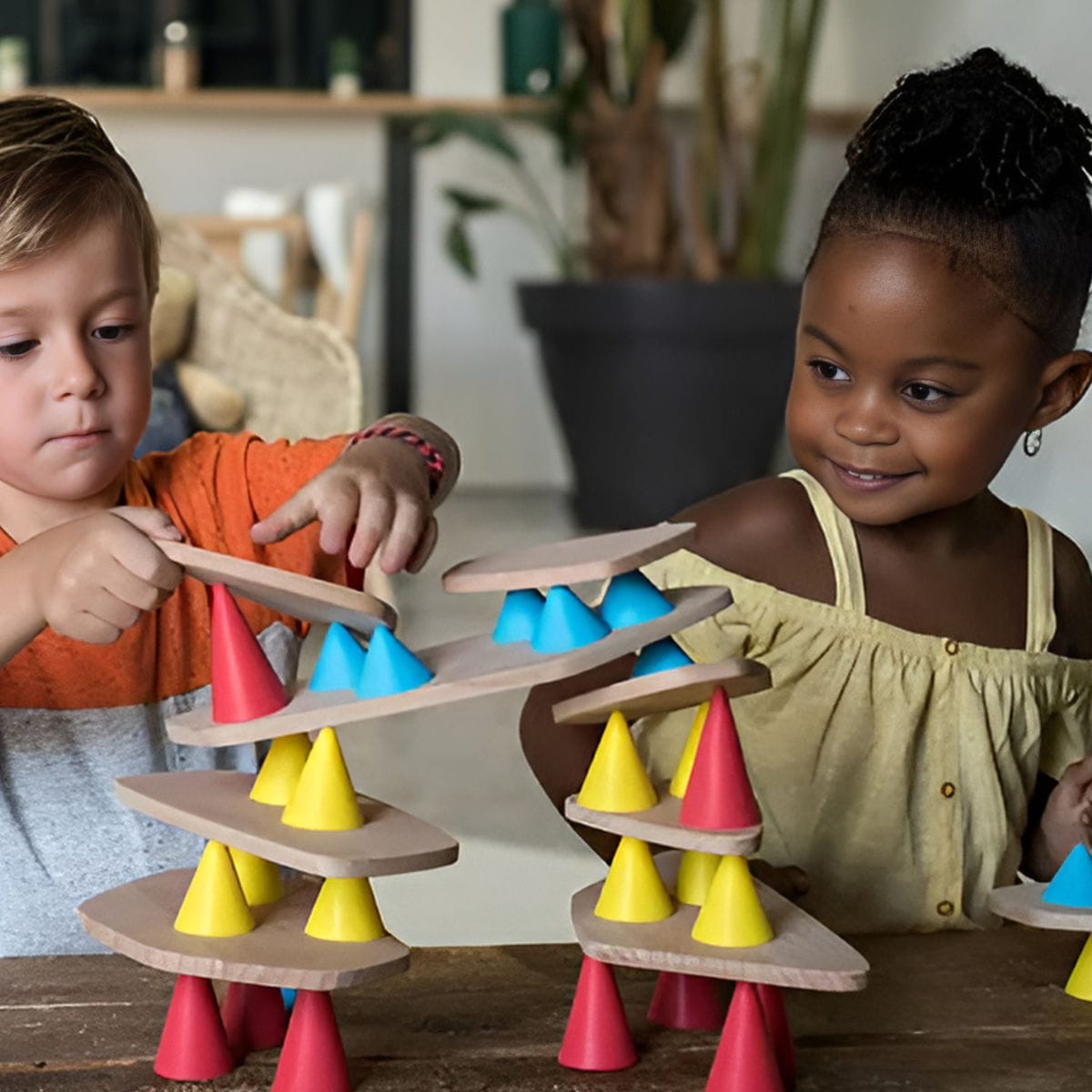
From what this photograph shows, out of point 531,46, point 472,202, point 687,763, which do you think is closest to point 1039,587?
point 687,763

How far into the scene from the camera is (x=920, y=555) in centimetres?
112

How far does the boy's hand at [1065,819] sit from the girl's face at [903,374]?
19 centimetres

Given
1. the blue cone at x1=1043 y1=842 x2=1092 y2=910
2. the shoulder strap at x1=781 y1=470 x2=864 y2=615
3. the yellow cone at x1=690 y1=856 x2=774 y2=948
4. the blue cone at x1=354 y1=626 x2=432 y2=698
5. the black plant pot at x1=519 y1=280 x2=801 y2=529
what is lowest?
the black plant pot at x1=519 y1=280 x2=801 y2=529

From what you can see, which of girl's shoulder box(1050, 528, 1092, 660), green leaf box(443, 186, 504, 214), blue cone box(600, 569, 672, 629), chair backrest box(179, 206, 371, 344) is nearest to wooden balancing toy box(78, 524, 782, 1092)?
blue cone box(600, 569, 672, 629)

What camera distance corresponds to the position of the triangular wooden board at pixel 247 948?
0.68 meters

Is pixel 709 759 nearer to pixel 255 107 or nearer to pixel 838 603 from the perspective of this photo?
pixel 838 603

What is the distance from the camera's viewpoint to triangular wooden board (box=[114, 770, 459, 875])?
67 cm

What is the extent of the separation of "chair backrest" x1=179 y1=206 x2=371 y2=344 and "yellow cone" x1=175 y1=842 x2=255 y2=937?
11.1 ft

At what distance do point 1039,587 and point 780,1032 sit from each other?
51 cm

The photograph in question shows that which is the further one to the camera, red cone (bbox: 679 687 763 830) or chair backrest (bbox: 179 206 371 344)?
chair backrest (bbox: 179 206 371 344)

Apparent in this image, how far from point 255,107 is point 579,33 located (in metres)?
1.20

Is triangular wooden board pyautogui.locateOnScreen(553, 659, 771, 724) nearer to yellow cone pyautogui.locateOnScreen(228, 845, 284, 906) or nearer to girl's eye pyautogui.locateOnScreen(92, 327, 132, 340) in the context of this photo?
yellow cone pyautogui.locateOnScreen(228, 845, 284, 906)

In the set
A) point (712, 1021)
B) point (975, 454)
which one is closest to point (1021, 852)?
point (975, 454)

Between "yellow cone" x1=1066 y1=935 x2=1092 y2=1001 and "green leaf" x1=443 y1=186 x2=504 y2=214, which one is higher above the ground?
"yellow cone" x1=1066 y1=935 x2=1092 y2=1001
